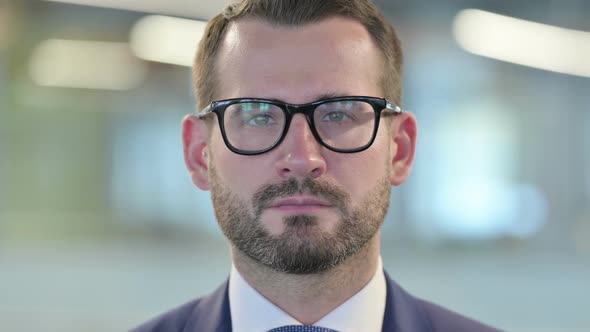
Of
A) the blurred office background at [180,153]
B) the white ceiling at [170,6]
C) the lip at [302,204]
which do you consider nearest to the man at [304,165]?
the lip at [302,204]

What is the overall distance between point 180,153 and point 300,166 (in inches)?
285

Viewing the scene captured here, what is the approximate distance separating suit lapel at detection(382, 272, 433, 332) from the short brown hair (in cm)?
48

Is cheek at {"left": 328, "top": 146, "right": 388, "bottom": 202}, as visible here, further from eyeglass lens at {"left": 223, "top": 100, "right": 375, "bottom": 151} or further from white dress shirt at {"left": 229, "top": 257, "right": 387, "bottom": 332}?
white dress shirt at {"left": 229, "top": 257, "right": 387, "bottom": 332}

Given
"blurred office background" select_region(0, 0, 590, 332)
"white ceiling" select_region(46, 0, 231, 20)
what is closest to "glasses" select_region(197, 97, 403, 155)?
"blurred office background" select_region(0, 0, 590, 332)

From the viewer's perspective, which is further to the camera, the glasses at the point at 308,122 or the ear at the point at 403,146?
the ear at the point at 403,146

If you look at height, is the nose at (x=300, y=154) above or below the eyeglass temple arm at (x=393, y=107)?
below

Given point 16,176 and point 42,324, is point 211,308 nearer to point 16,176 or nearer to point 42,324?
point 42,324

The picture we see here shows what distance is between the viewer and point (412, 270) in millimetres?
7566

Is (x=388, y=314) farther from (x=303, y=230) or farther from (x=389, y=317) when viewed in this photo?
(x=303, y=230)

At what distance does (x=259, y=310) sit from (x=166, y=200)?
7228 millimetres

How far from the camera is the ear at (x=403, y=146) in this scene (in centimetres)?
172

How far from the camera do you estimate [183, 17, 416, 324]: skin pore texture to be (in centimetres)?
148

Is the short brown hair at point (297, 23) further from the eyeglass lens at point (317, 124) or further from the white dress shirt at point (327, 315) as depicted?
the white dress shirt at point (327, 315)

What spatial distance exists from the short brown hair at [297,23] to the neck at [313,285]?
425mm
